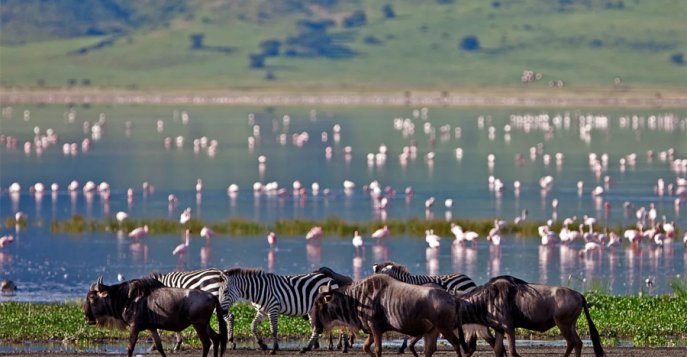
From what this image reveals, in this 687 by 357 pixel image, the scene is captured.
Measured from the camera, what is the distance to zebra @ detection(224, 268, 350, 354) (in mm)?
18328

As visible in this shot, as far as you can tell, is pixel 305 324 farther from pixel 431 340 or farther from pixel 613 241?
pixel 613 241

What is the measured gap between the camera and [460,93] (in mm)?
146000

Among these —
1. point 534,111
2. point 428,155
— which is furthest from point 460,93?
point 428,155

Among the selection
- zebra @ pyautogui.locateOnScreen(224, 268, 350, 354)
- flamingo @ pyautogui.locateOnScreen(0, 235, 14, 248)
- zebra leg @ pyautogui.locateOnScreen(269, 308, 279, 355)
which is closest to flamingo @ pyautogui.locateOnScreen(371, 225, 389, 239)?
flamingo @ pyautogui.locateOnScreen(0, 235, 14, 248)

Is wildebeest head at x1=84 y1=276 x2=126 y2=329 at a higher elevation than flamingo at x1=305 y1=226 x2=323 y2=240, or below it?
higher

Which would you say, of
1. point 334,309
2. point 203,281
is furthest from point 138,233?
point 334,309

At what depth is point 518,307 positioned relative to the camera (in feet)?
52.6

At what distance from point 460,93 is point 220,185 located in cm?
9484

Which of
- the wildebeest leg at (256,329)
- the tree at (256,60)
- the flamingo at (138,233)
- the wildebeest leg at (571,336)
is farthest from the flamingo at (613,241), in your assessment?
the tree at (256,60)

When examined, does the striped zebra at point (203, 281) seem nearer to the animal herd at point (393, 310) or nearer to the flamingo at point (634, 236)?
the animal herd at point (393, 310)

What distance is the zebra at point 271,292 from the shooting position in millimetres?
18328

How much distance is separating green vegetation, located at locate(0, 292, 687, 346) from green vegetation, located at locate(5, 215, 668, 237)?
1516 centimetres

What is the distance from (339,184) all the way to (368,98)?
90.4 m

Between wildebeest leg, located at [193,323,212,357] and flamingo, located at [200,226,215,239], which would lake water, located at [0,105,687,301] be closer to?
flamingo, located at [200,226,215,239]
